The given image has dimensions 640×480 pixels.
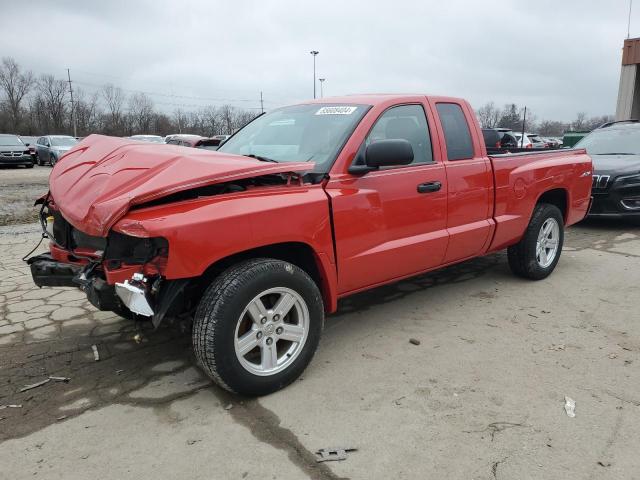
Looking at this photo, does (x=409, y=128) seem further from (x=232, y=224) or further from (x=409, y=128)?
(x=232, y=224)

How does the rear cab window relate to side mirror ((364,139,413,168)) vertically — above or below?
above

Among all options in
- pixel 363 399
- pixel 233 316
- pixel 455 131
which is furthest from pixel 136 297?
pixel 455 131

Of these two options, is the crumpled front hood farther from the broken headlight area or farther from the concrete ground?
the concrete ground

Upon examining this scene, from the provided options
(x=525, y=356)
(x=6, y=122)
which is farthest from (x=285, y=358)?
(x=6, y=122)

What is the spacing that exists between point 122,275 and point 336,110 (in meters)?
2.07

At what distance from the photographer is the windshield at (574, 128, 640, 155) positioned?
891 centimetres

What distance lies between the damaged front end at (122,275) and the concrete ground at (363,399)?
632 millimetres

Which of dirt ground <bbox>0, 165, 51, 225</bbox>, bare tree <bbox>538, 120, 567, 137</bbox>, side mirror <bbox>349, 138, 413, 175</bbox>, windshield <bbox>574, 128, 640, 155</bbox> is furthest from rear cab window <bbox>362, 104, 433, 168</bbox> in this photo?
bare tree <bbox>538, 120, 567, 137</bbox>

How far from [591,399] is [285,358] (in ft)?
6.12

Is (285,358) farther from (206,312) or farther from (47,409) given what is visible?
(47,409)

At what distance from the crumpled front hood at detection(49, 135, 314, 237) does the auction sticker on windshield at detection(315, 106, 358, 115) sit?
867 mm

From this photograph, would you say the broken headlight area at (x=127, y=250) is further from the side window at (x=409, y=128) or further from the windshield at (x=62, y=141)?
the windshield at (x=62, y=141)

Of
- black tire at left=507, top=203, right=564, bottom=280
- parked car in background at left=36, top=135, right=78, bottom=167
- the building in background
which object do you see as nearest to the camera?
black tire at left=507, top=203, right=564, bottom=280

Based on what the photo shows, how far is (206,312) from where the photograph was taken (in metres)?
2.81
